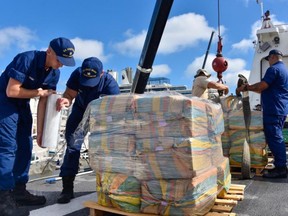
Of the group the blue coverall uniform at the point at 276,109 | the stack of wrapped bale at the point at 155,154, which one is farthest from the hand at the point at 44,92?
the blue coverall uniform at the point at 276,109

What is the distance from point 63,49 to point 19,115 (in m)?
0.82

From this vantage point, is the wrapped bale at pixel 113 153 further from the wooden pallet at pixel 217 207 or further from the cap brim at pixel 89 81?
the cap brim at pixel 89 81

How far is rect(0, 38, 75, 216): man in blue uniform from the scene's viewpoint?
253 cm

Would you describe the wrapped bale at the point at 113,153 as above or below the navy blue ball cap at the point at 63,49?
below

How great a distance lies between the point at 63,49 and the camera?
2.70m

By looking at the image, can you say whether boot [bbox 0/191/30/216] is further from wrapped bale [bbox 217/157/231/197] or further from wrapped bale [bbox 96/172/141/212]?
wrapped bale [bbox 217/157/231/197]

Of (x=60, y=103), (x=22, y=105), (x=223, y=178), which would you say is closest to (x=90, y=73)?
(x=60, y=103)

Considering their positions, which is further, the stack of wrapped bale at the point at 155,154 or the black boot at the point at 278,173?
the black boot at the point at 278,173

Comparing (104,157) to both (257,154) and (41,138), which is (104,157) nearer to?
(41,138)

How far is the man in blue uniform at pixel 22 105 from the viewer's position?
2530mm

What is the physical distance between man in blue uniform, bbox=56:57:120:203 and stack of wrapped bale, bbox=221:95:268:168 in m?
1.74

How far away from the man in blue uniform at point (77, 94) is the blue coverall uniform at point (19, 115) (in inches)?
8.8

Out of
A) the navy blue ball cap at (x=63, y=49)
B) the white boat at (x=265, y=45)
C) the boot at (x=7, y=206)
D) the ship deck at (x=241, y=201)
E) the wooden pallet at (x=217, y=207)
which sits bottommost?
the ship deck at (x=241, y=201)

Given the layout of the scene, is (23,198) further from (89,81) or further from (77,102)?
Answer: (89,81)
